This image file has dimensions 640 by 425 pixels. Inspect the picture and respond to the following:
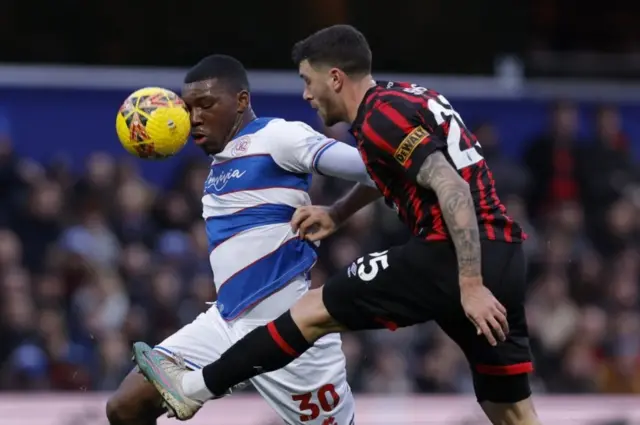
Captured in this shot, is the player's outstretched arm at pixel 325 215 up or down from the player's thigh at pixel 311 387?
up

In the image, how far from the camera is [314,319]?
5.98 meters

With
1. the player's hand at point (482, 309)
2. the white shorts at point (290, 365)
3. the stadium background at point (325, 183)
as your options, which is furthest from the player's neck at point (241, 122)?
the stadium background at point (325, 183)

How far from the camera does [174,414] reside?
20.1 feet

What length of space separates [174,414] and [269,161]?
126 cm

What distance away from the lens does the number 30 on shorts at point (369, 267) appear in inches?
234

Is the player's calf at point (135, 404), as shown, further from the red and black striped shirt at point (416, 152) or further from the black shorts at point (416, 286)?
the red and black striped shirt at point (416, 152)

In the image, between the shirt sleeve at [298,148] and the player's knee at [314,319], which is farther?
the shirt sleeve at [298,148]

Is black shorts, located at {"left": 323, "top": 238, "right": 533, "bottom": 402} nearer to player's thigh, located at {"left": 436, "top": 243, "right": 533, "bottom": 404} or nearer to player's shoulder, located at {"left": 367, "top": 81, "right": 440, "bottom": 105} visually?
player's thigh, located at {"left": 436, "top": 243, "right": 533, "bottom": 404}

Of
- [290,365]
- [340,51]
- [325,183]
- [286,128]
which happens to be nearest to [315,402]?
[290,365]

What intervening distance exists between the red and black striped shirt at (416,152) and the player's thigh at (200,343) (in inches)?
43.6

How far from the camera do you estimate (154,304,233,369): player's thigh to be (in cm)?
657

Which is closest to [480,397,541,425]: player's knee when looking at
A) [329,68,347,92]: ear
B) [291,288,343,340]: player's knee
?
[291,288,343,340]: player's knee

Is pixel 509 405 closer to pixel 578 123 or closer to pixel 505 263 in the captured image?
pixel 505 263

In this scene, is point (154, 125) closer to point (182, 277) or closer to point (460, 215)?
point (460, 215)
